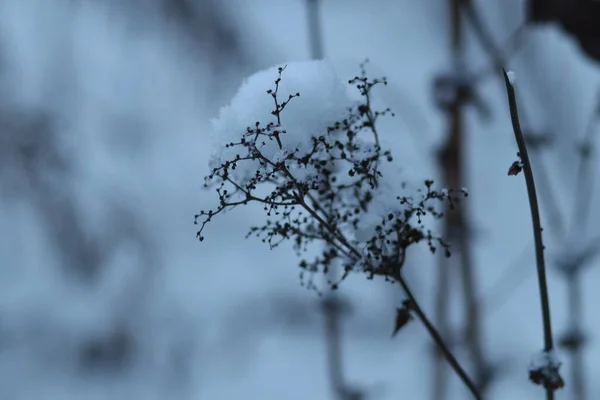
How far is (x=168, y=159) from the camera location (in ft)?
8.49

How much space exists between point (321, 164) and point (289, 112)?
0.23 feet

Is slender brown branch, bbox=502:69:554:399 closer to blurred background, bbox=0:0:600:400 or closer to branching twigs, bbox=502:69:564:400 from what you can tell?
branching twigs, bbox=502:69:564:400

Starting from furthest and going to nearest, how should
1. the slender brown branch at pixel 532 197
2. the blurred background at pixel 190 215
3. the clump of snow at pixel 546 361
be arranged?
1. the blurred background at pixel 190 215
2. the clump of snow at pixel 546 361
3. the slender brown branch at pixel 532 197

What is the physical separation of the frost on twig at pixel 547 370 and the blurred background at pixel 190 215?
1.47 m

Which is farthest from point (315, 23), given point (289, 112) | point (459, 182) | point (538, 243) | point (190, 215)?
point (190, 215)

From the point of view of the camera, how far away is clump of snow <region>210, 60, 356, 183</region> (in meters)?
0.50

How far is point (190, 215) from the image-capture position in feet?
8.31

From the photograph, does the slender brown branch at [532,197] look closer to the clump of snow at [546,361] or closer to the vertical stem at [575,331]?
the clump of snow at [546,361]

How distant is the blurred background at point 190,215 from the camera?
208 centimetres

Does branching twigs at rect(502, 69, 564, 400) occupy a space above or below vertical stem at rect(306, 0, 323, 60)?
below

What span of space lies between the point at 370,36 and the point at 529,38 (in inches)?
36.3

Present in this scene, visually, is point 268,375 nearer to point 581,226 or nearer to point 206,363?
point 206,363

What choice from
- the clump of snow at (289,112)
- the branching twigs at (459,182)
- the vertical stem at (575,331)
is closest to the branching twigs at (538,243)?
the clump of snow at (289,112)

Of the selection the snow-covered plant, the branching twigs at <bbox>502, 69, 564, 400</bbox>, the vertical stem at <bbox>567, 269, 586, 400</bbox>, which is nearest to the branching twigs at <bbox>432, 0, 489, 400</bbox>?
the vertical stem at <bbox>567, 269, 586, 400</bbox>
